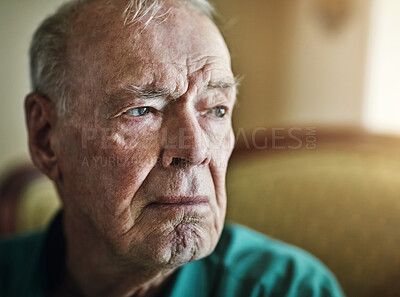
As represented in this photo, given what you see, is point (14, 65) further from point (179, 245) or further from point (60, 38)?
point (179, 245)

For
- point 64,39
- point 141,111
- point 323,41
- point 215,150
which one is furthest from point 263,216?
point 323,41

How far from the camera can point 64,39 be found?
95 centimetres

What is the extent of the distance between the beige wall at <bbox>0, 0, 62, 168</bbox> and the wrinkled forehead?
1.92 meters

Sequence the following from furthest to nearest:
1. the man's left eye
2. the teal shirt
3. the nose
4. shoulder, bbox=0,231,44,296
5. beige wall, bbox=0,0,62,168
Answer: beige wall, bbox=0,0,62,168 < shoulder, bbox=0,231,44,296 < the teal shirt < the man's left eye < the nose

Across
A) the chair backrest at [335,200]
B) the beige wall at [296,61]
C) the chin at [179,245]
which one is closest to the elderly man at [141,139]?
the chin at [179,245]

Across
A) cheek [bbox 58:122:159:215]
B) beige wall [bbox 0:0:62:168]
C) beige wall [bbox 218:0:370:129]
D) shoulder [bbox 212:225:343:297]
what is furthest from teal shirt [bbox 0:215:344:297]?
beige wall [bbox 0:0:62:168]

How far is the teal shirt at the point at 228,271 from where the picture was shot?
104 cm

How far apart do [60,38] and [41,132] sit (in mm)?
233

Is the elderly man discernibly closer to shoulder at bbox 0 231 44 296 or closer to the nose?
the nose

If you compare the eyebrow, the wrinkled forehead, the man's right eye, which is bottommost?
the man's right eye

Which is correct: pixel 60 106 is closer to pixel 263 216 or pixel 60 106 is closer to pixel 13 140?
pixel 263 216

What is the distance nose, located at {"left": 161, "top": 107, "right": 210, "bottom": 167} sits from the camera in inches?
32.6

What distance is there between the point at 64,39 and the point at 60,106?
0.15m

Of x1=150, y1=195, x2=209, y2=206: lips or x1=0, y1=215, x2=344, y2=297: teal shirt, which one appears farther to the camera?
x1=0, y1=215, x2=344, y2=297: teal shirt
